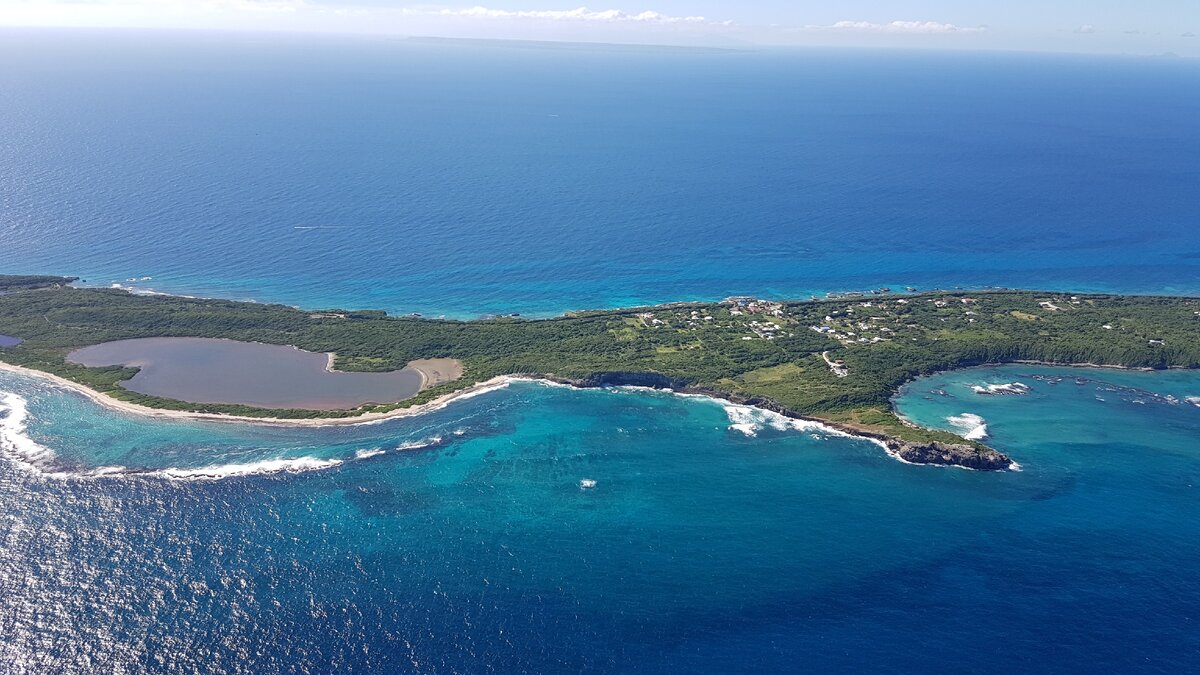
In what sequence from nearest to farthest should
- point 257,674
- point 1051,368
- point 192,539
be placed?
point 257,674, point 192,539, point 1051,368

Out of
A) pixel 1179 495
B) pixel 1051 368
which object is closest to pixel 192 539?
pixel 1179 495

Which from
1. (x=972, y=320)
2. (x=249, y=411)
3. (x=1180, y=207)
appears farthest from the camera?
(x=1180, y=207)

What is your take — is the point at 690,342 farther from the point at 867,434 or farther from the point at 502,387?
the point at 867,434

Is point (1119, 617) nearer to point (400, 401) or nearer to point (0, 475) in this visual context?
point (400, 401)

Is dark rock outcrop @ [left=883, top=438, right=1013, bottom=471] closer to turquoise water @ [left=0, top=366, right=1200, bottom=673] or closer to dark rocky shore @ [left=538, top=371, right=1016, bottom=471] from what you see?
dark rocky shore @ [left=538, top=371, right=1016, bottom=471]

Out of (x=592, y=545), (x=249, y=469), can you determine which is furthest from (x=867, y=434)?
(x=249, y=469)
